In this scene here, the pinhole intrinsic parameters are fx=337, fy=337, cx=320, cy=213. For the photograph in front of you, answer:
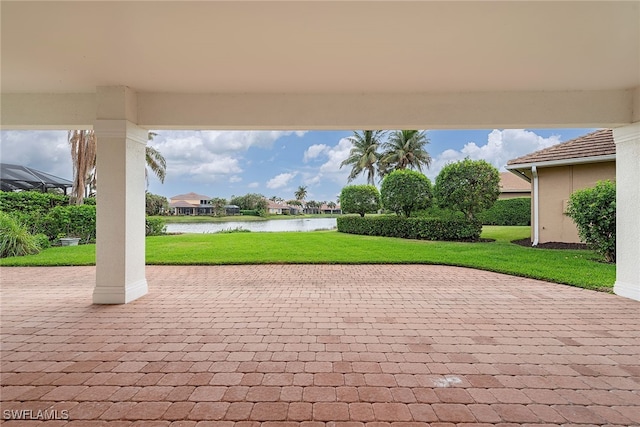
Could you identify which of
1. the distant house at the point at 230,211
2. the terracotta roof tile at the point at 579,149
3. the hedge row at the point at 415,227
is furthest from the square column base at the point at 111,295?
the distant house at the point at 230,211

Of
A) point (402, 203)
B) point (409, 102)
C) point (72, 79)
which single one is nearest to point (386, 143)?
point (402, 203)

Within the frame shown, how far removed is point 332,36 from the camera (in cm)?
330

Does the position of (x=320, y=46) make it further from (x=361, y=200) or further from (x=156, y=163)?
(x=156, y=163)

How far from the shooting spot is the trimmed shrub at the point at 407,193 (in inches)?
551

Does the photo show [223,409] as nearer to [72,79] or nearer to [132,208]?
[132,208]

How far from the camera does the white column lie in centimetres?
493

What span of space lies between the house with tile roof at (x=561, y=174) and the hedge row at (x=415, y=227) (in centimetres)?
207

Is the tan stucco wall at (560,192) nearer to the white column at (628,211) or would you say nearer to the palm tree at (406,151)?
the white column at (628,211)

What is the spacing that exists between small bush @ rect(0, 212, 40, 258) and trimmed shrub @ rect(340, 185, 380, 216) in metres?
12.3

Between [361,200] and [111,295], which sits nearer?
[111,295]

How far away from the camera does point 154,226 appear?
1583cm

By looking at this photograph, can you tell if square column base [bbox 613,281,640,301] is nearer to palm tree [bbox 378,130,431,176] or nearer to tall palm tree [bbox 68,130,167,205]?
tall palm tree [bbox 68,130,167,205]

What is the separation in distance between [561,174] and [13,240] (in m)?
15.9

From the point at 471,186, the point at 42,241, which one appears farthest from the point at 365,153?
the point at 42,241
